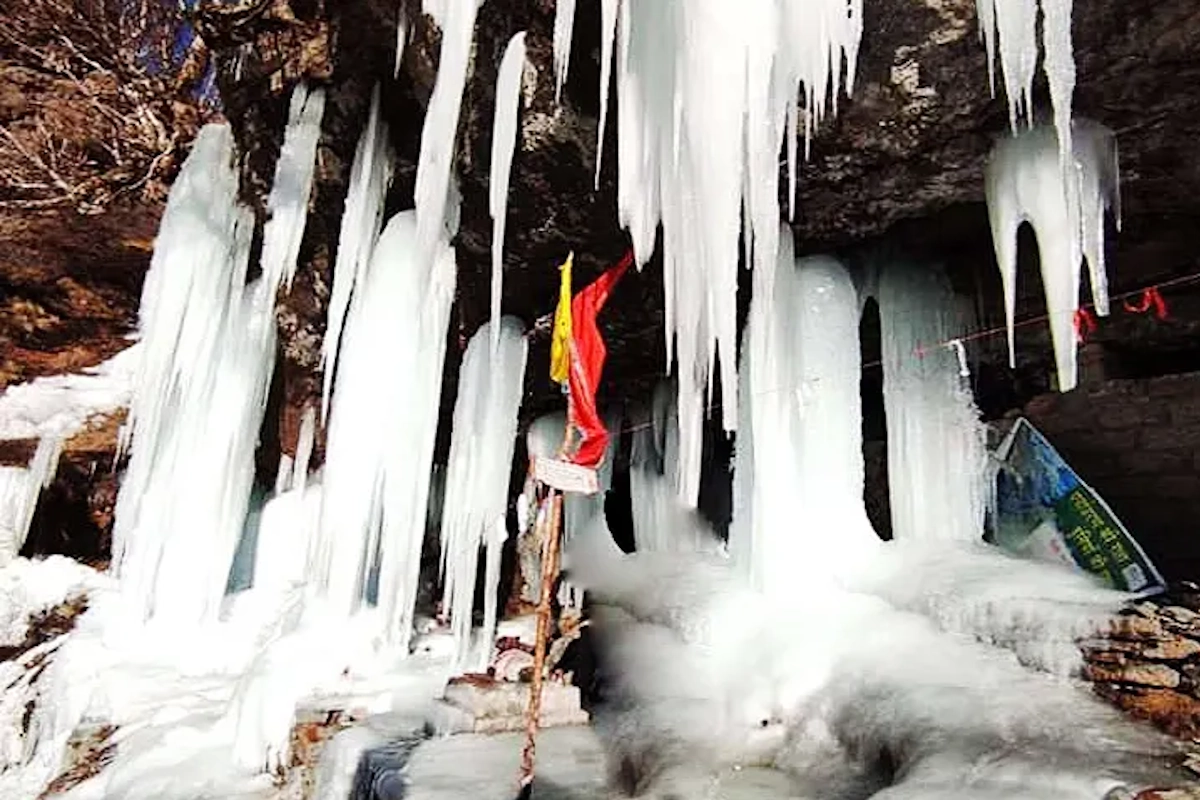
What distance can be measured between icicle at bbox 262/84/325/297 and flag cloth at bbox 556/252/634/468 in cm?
253

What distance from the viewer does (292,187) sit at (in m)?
7.25

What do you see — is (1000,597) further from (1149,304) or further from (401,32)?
(401,32)

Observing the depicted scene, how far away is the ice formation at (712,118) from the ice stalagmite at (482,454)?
3007 millimetres

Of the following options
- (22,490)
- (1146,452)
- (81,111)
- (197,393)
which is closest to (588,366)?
(1146,452)

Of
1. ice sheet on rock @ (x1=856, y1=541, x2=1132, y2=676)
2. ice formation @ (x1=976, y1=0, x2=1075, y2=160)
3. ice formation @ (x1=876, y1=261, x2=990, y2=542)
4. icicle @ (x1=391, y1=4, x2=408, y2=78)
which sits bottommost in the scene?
ice sheet on rock @ (x1=856, y1=541, x2=1132, y2=676)

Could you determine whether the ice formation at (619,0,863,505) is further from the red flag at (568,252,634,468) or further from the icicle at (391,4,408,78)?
the icicle at (391,4,408,78)

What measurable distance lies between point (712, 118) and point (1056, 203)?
2.04 metres

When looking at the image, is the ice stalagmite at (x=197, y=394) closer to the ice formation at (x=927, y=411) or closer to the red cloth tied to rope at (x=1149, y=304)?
the ice formation at (x=927, y=411)

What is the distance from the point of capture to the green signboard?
448 cm

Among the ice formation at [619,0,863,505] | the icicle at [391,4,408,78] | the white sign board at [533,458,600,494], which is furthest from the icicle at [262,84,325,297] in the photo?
the white sign board at [533,458,600,494]

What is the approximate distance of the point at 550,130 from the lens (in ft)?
17.6

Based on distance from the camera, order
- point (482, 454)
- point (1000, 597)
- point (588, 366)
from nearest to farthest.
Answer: point (1000, 597) < point (588, 366) < point (482, 454)

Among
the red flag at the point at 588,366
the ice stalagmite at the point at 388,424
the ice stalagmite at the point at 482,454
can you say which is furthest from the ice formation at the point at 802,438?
the ice stalagmite at the point at 388,424

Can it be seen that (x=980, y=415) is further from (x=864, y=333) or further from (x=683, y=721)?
(x=683, y=721)
